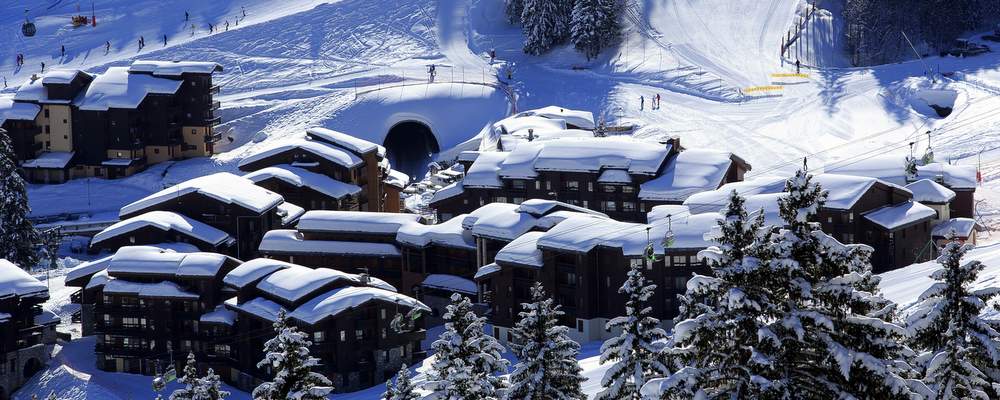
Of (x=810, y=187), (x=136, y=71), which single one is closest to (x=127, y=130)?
(x=136, y=71)

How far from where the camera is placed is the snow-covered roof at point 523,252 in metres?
62.7

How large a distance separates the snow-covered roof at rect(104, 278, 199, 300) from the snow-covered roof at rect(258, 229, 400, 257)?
22.8ft

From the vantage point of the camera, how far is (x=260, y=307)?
62.7m

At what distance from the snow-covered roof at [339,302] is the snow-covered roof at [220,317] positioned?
161 inches

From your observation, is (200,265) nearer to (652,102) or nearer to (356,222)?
(356,222)

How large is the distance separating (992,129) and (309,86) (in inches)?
1686

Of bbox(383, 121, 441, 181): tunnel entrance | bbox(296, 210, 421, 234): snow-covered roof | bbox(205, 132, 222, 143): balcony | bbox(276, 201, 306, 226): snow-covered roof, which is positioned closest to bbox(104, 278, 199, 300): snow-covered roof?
bbox(296, 210, 421, 234): snow-covered roof

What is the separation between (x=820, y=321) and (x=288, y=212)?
207 feet

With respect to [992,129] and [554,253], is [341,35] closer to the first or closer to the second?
[992,129]

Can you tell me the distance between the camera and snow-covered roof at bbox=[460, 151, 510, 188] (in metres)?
A: 76.8

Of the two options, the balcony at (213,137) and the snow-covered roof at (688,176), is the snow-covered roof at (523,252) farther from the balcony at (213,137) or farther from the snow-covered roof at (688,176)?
the balcony at (213,137)

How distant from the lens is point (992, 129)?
87.6m

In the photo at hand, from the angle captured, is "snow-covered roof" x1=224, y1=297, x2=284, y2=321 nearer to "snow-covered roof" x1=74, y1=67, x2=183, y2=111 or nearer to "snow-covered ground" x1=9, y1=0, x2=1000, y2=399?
"snow-covered ground" x1=9, y1=0, x2=1000, y2=399

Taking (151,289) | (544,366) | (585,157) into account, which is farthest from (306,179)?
(544,366)
